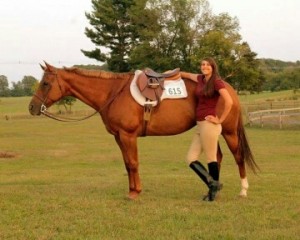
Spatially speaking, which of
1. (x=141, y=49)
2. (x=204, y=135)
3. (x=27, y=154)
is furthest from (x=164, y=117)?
(x=141, y=49)

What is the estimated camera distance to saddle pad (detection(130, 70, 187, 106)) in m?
7.12

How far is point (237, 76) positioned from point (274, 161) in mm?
44532

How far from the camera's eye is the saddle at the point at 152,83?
7.11 meters

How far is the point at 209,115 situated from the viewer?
6848 millimetres

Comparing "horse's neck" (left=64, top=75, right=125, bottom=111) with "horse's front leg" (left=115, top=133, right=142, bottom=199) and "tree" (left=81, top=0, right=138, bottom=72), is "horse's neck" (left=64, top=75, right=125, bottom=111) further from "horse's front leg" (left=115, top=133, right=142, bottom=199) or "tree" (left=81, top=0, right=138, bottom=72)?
"tree" (left=81, top=0, right=138, bottom=72)

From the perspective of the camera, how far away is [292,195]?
7.26 m

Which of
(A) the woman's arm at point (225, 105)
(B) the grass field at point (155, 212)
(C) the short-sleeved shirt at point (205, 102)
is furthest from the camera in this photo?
(C) the short-sleeved shirt at point (205, 102)

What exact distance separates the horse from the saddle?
19cm

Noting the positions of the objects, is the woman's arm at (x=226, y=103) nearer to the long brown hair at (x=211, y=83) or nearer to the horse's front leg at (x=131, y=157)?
the long brown hair at (x=211, y=83)

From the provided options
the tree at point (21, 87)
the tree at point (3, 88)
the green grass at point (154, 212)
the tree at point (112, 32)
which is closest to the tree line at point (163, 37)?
the tree at point (112, 32)

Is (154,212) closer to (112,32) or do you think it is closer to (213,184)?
(213,184)

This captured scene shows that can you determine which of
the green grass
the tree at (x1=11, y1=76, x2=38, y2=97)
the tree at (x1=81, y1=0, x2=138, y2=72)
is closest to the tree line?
the tree at (x1=81, y1=0, x2=138, y2=72)

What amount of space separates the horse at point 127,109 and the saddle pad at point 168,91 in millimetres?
67

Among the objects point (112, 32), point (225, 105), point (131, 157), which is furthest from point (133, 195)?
point (112, 32)
